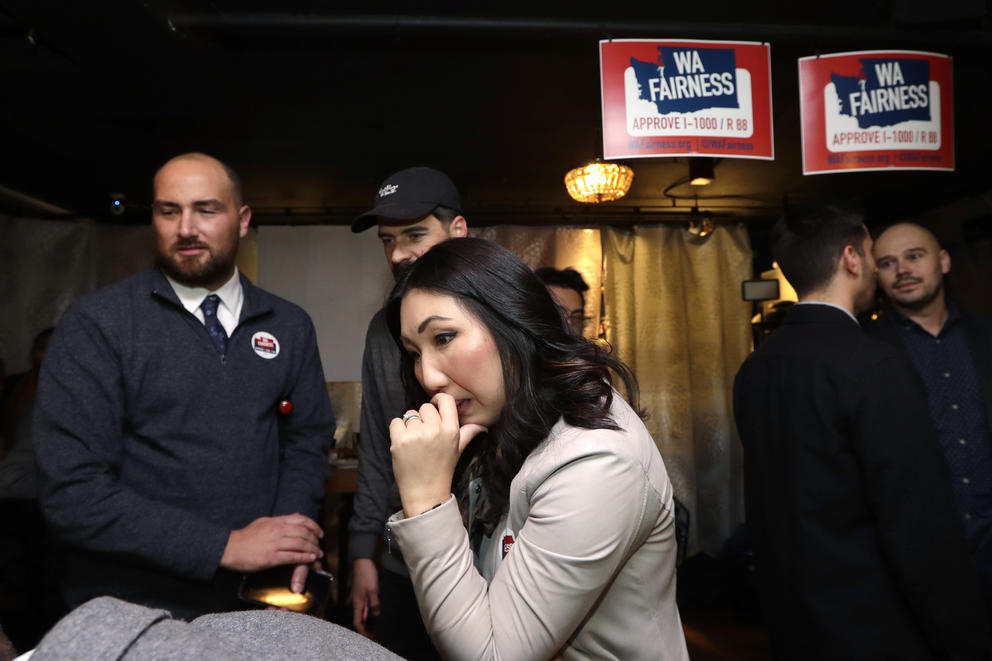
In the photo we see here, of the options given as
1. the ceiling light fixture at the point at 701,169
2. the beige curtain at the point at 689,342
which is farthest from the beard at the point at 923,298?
the beige curtain at the point at 689,342

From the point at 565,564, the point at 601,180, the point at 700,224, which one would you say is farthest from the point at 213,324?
the point at 700,224

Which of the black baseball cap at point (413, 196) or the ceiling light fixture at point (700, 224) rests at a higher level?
the ceiling light fixture at point (700, 224)

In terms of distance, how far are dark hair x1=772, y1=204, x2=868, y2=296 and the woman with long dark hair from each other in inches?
41.0

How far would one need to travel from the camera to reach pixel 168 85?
3422mm

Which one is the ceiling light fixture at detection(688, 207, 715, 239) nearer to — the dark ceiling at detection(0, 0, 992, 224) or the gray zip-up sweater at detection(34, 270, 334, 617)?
the dark ceiling at detection(0, 0, 992, 224)

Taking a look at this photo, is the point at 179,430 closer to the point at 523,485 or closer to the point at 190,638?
the point at 523,485

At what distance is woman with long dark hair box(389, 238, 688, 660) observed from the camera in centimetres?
94

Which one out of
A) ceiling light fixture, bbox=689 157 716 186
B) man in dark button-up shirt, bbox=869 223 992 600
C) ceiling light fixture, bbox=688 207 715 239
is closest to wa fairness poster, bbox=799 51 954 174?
man in dark button-up shirt, bbox=869 223 992 600

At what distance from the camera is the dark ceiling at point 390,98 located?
8.86ft

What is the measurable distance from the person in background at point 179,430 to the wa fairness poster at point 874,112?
225cm

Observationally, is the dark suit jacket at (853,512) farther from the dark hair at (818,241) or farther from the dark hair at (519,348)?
the dark hair at (519,348)

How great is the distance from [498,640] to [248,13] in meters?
2.74

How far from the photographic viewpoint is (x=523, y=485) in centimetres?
104

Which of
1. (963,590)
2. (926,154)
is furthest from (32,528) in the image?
(926,154)
